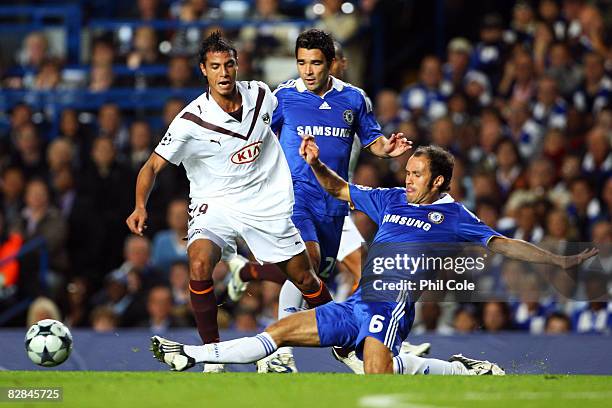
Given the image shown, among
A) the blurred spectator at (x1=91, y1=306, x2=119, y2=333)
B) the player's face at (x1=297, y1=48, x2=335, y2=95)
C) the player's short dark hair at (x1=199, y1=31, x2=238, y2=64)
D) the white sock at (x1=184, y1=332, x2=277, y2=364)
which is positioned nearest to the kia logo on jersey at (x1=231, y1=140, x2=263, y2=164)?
the player's short dark hair at (x1=199, y1=31, x2=238, y2=64)

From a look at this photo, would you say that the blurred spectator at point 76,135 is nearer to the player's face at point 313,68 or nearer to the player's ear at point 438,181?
the player's face at point 313,68

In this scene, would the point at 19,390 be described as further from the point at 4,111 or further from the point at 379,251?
the point at 4,111

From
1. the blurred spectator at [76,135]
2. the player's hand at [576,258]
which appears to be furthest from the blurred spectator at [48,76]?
the player's hand at [576,258]

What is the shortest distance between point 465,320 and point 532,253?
3.86 metres

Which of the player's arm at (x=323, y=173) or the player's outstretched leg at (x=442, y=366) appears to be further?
the player's outstretched leg at (x=442, y=366)

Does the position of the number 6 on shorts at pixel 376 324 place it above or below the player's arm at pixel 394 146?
below

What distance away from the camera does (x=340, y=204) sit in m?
9.39

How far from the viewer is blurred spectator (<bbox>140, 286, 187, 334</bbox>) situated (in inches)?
490

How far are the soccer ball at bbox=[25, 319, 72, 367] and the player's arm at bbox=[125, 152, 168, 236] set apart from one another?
97 centimetres

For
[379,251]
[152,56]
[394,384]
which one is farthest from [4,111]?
[394,384]

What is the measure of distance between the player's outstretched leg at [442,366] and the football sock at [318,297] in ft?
2.44

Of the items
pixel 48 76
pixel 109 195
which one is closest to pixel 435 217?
pixel 109 195

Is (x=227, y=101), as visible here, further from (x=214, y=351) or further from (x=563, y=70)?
(x=563, y=70)

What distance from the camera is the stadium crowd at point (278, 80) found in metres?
12.4
